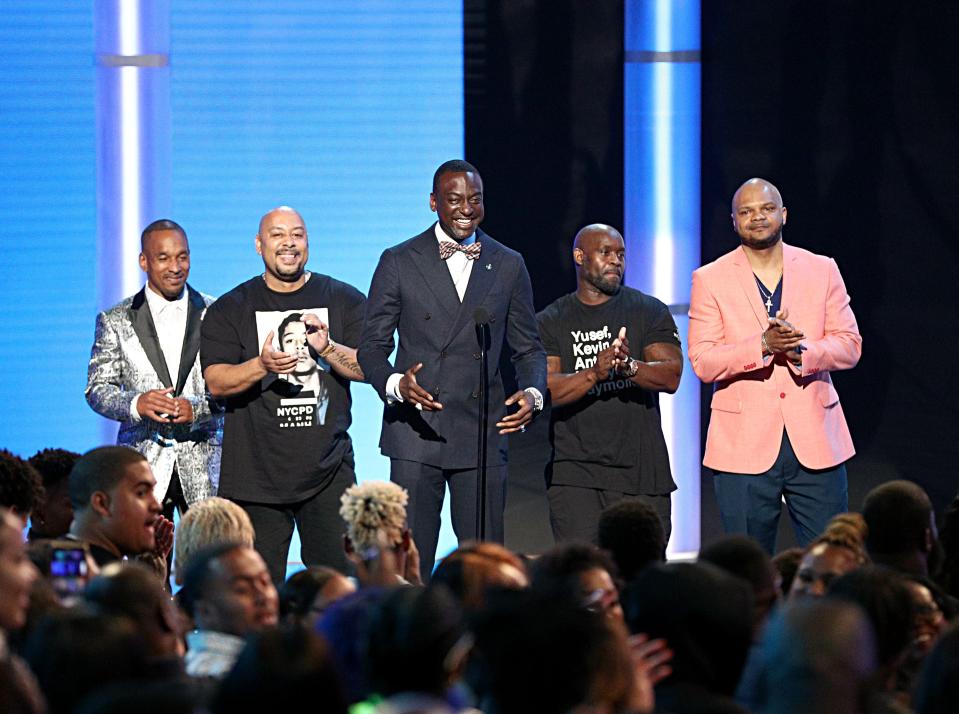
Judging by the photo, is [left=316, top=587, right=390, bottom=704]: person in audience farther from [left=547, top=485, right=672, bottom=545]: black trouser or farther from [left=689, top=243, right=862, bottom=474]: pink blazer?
[left=689, top=243, right=862, bottom=474]: pink blazer

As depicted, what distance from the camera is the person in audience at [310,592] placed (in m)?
3.76

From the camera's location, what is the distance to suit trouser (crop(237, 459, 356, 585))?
5.82 m

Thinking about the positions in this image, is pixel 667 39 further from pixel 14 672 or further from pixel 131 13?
pixel 14 672

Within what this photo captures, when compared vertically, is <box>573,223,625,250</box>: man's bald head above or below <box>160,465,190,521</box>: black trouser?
above

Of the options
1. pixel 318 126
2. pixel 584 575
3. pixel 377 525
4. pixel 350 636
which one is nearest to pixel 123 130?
pixel 318 126

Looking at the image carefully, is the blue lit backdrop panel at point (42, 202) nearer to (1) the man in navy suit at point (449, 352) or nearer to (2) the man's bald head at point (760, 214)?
(1) the man in navy suit at point (449, 352)

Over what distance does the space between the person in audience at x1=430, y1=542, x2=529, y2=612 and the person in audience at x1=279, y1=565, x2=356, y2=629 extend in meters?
0.34

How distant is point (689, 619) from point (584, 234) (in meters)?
3.50

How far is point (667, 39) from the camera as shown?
7.41m

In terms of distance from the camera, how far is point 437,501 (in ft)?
19.3

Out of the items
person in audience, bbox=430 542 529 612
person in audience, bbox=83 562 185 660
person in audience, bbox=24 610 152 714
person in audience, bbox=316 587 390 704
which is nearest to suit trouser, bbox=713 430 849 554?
person in audience, bbox=430 542 529 612

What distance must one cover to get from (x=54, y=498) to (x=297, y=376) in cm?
114

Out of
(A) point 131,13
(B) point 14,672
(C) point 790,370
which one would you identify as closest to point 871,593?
(B) point 14,672

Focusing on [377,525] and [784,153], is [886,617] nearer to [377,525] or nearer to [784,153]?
[377,525]
